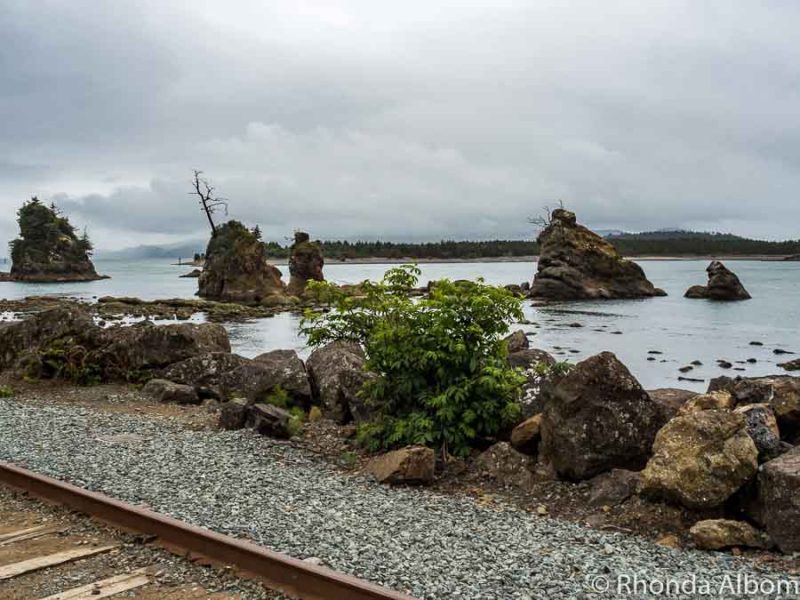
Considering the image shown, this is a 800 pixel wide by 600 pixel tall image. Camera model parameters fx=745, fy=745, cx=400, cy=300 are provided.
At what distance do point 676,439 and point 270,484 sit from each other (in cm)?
455

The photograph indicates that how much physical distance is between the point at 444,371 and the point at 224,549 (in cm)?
515

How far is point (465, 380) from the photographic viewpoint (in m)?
Result: 10.4

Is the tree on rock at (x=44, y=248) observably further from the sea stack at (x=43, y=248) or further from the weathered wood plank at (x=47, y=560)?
the weathered wood plank at (x=47, y=560)

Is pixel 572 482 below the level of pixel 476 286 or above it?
below

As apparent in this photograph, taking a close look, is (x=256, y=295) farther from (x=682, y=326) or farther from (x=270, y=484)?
(x=270, y=484)

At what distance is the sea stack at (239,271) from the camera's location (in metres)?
74.1

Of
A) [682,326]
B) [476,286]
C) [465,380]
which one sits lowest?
[682,326]

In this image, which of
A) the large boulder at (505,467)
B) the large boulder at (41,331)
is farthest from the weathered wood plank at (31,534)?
the large boulder at (41,331)

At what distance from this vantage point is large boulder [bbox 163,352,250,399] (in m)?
16.4

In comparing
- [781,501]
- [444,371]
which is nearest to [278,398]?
[444,371]

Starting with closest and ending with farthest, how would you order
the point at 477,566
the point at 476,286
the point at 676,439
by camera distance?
1. the point at 477,566
2. the point at 676,439
3. the point at 476,286

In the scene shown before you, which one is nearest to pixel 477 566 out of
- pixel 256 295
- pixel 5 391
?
pixel 5 391

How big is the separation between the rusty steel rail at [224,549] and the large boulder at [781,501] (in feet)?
13.1

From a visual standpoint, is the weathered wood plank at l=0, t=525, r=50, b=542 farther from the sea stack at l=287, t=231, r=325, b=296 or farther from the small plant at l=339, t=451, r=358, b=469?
the sea stack at l=287, t=231, r=325, b=296
